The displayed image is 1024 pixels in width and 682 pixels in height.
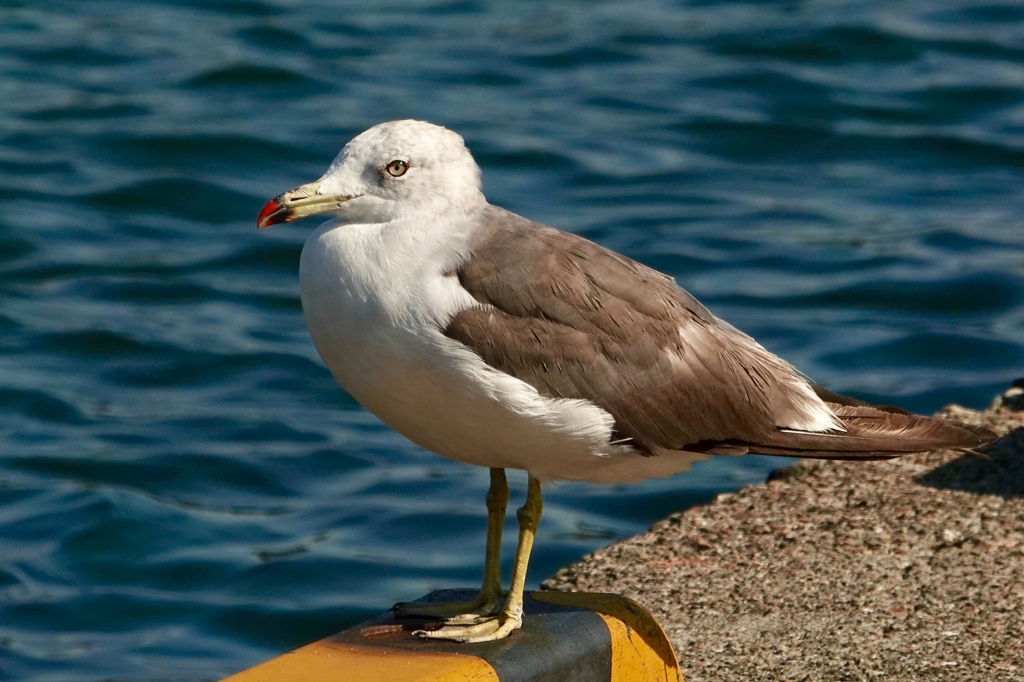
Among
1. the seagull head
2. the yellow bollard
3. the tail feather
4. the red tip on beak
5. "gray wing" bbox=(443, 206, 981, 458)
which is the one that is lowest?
the yellow bollard

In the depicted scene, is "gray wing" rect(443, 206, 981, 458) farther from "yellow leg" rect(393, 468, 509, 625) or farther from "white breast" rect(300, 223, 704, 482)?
"yellow leg" rect(393, 468, 509, 625)

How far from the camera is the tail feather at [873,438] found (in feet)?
14.9

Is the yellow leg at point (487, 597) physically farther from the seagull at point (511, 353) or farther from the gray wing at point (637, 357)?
the gray wing at point (637, 357)

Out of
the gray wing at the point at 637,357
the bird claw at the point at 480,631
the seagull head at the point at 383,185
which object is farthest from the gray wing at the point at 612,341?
the bird claw at the point at 480,631

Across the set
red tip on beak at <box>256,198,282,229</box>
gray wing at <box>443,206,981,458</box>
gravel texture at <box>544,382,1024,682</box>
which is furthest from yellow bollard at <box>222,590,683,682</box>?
red tip on beak at <box>256,198,282,229</box>

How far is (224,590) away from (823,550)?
3291 mm

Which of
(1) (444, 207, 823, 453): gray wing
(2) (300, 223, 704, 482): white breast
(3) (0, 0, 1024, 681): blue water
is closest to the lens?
(2) (300, 223, 704, 482): white breast

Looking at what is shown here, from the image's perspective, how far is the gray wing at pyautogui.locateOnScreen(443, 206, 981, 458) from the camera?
4.30m

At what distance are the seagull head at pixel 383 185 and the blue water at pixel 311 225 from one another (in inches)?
124

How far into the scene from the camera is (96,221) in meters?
11.9

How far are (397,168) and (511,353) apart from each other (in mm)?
626

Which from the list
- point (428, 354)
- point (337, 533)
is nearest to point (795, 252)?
point (337, 533)

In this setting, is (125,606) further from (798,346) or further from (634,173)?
(634,173)

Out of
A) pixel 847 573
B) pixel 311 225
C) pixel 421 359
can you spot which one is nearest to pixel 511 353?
pixel 421 359
